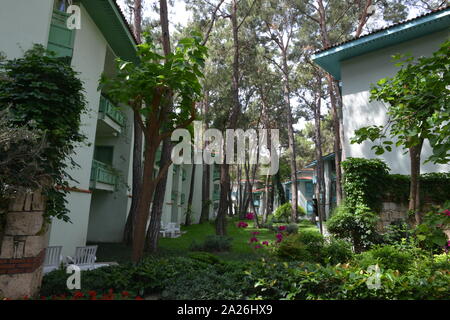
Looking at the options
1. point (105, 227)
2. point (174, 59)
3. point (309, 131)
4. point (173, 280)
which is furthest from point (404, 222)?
point (309, 131)

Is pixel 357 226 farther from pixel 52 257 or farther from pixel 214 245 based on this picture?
pixel 52 257

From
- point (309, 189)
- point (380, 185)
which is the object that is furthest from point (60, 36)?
point (309, 189)

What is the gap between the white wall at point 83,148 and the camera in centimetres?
925

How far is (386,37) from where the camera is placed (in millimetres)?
11648

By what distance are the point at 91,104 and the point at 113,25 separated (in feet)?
10.6

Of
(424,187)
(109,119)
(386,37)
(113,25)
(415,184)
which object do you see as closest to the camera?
(415,184)

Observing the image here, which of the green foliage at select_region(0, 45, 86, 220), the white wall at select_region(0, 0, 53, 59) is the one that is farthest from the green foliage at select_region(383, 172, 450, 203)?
the white wall at select_region(0, 0, 53, 59)

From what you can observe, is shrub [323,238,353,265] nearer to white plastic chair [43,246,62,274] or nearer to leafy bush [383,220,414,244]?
leafy bush [383,220,414,244]

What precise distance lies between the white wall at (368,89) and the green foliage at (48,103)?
35.8ft

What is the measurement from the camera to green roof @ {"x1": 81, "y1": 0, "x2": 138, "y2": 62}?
32.8 ft

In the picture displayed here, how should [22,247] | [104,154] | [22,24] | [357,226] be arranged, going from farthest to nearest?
1. [104,154]
2. [357,226]
3. [22,24]
4. [22,247]

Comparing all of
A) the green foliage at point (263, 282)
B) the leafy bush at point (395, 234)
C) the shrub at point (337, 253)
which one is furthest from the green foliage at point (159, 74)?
the leafy bush at point (395, 234)
